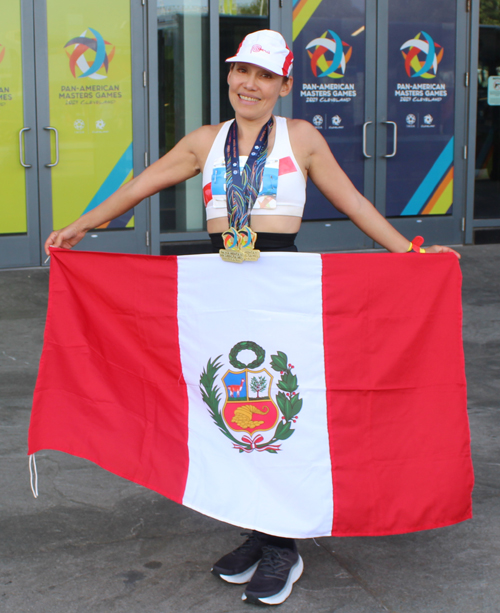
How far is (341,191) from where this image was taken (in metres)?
3.12

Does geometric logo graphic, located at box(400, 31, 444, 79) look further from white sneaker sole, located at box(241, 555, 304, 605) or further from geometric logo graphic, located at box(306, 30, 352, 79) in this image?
white sneaker sole, located at box(241, 555, 304, 605)

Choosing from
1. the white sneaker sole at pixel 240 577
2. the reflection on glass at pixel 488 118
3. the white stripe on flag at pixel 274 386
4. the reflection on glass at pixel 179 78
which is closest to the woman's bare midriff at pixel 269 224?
the white stripe on flag at pixel 274 386

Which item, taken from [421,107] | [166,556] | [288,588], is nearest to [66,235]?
[166,556]

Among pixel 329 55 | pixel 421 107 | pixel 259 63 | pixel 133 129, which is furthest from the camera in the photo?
pixel 421 107

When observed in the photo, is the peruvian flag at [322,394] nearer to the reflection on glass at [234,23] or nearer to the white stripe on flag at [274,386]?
the white stripe on flag at [274,386]

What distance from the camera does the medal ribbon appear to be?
2924mm

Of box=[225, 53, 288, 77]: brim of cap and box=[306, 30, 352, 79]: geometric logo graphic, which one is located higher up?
box=[306, 30, 352, 79]: geometric logo graphic

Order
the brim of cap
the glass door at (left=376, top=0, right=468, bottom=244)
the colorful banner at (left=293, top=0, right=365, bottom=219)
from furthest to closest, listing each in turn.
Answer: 1. the glass door at (left=376, top=0, right=468, bottom=244)
2. the colorful banner at (left=293, top=0, right=365, bottom=219)
3. the brim of cap

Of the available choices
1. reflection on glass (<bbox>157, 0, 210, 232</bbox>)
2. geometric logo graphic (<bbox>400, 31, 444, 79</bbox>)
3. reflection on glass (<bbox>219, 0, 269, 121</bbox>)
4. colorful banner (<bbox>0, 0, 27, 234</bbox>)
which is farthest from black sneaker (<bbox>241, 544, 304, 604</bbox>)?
geometric logo graphic (<bbox>400, 31, 444, 79</bbox>)

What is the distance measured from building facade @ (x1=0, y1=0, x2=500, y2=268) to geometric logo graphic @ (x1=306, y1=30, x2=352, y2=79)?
0.05 ft

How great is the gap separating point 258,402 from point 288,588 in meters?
0.71

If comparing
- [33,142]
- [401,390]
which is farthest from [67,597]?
[33,142]

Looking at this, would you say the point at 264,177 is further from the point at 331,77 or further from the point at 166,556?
the point at 331,77

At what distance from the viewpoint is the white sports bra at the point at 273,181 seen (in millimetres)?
2957
